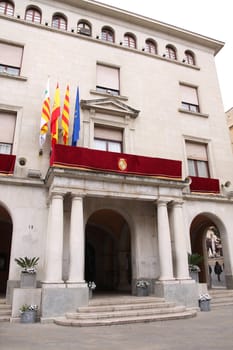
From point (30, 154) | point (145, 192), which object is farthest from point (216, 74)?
point (30, 154)

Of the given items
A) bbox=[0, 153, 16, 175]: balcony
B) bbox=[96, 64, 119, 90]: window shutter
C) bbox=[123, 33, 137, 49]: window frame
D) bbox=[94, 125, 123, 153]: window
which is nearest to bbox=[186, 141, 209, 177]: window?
bbox=[94, 125, 123, 153]: window

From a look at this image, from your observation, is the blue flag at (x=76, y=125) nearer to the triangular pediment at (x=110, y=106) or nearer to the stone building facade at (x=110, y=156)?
the stone building facade at (x=110, y=156)

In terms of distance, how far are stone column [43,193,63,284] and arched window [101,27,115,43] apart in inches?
452

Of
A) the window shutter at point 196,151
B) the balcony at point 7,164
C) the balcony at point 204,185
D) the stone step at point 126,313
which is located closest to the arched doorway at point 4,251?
the balcony at point 7,164

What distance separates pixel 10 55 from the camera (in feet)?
46.4

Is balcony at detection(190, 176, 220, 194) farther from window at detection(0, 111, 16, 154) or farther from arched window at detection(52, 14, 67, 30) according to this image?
arched window at detection(52, 14, 67, 30)

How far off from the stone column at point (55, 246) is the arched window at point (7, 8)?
1144 cm

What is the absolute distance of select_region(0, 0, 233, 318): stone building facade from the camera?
1064cm

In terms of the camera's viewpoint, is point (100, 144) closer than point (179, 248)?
No

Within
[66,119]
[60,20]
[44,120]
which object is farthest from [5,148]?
[60,20]

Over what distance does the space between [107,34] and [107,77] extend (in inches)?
143

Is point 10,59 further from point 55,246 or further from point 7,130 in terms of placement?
point 55,246

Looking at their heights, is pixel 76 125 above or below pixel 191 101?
below

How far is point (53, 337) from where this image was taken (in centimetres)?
669
